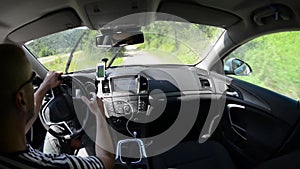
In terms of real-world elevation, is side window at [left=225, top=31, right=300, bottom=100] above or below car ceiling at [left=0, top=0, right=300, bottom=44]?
below

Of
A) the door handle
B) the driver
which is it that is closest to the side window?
the door handle

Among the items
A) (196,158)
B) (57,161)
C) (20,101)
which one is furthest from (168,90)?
(20,101)

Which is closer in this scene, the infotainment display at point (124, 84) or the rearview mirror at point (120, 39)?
the rearview mirror at point (120, 39)

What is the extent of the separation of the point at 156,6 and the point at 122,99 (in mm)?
1097

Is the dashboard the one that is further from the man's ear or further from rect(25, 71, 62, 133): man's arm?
the man's ear

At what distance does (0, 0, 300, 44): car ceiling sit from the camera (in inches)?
84.9

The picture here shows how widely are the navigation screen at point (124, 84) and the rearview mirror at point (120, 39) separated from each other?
2.15 feet

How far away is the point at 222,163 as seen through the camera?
2.76 metres

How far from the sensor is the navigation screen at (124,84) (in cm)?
319

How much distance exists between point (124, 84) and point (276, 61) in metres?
1.23

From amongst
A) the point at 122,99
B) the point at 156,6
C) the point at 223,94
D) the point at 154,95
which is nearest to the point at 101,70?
the point at 122,99

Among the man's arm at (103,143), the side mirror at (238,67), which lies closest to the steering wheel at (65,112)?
the man's arm at (103,143)

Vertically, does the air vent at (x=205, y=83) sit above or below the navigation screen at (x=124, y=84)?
below

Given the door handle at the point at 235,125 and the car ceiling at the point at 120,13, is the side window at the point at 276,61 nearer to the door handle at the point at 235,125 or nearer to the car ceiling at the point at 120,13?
the car ceiling at the point at 120,13
